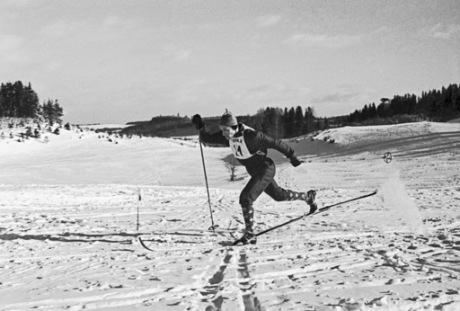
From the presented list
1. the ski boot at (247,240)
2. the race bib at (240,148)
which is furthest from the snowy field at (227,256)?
the race bib at (240,148)

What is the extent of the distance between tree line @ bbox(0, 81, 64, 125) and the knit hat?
81202 mm

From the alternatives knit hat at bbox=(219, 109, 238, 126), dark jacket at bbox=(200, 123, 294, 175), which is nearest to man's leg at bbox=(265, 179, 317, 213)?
dark jacket at bbox=(200, 123, 294, 175)

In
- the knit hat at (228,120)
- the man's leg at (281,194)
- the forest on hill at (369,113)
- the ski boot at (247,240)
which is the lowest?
the ski boot at (247,240)

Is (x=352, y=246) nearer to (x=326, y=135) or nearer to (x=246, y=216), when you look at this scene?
(x=246, y=216)

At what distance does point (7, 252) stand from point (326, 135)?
45498mm

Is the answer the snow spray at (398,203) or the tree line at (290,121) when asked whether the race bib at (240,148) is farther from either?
Result: the tree line at (290,121)

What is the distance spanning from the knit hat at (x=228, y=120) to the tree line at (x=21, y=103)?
81.2 metres

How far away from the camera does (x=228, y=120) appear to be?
667cm

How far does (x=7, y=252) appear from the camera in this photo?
251 inches

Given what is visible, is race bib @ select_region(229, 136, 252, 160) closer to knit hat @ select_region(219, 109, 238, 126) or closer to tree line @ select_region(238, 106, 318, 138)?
knit hat @ select_region(219, 109, 238, 126)

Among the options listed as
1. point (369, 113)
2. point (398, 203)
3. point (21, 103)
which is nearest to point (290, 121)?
point (369, 113)

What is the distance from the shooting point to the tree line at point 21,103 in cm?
8094

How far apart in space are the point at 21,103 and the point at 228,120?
283 feet

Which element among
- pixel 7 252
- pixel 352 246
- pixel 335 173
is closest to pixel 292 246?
pixel 352 246
